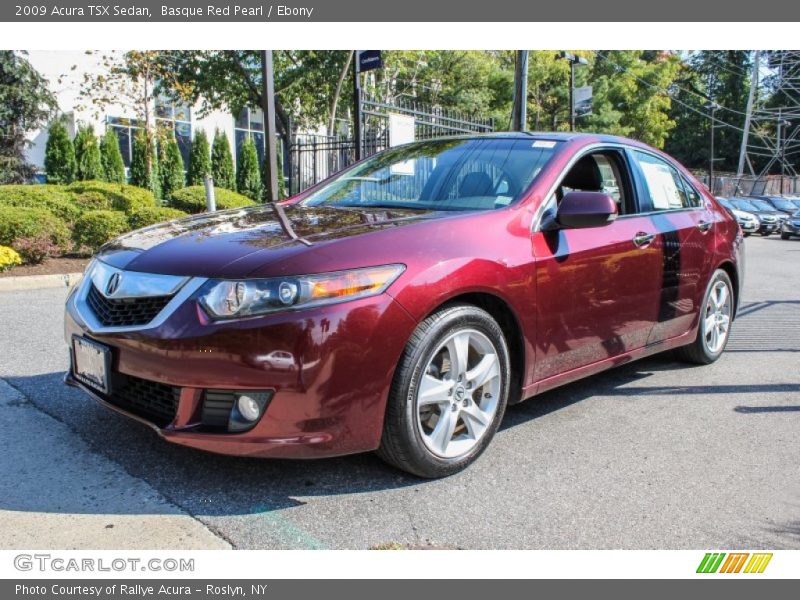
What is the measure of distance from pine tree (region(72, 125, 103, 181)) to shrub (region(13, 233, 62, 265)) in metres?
12.0

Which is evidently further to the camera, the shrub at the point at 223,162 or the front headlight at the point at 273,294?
the shrub at the point at 223,162

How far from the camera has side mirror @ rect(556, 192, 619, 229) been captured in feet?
11.3

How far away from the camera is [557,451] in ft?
11.6

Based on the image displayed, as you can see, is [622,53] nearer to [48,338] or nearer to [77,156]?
[77,156]

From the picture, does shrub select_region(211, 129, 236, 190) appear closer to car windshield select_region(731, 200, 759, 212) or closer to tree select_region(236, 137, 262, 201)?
tree select_region(236, 137, 262, 201)

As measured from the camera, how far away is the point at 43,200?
11242mm

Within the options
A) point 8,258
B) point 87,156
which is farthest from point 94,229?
point 87,156

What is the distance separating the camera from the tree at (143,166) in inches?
687

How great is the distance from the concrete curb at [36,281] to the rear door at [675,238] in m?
6.34

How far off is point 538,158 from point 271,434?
2.14 metres

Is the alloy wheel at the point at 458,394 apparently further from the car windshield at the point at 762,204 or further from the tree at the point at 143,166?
the car windshield at the point at 762,204

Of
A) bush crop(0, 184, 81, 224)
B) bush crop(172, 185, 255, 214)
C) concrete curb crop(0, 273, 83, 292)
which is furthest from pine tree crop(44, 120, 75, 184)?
concrete curb crop(0, 273, 83, 292)

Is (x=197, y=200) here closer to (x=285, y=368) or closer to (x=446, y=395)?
(x=446, y=395)

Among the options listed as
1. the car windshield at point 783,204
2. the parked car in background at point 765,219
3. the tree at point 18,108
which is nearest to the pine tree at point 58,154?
the tree at point 18,108
